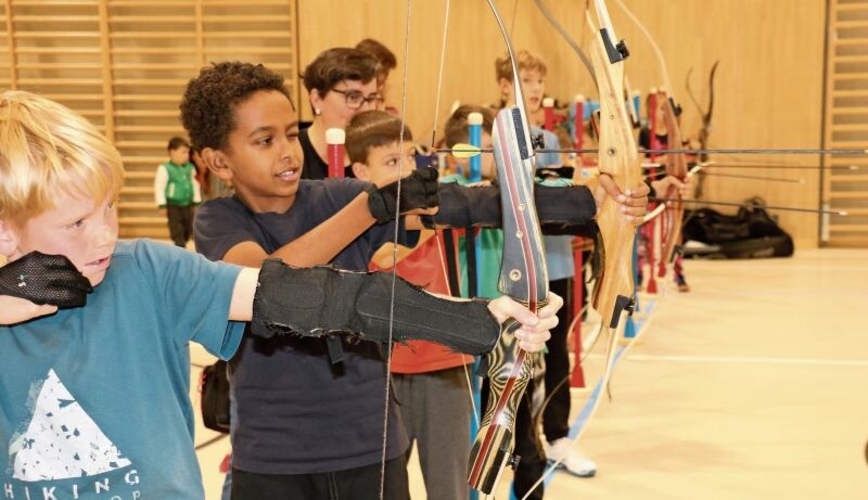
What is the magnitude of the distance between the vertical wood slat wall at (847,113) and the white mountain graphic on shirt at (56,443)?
24.2 feet

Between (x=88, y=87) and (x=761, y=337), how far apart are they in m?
6.01

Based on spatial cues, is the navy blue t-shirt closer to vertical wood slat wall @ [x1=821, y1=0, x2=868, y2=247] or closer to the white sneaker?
the white sneaker

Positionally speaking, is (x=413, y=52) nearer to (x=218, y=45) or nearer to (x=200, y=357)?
(x=218, y=45)

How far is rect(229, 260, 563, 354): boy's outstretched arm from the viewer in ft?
2.92

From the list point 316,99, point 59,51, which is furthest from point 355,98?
point 59,51

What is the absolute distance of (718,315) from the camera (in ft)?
16.4

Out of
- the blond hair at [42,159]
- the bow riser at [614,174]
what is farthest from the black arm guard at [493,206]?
the blond hair at [42,159]

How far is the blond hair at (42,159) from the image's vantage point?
0.86 m

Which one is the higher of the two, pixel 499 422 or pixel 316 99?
pixel 316 99

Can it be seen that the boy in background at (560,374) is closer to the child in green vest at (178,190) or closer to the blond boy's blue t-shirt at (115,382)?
the blond boy's blue t-shirt at (115,382)

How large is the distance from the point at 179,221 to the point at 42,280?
6.32 m

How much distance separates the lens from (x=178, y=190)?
6.91 m

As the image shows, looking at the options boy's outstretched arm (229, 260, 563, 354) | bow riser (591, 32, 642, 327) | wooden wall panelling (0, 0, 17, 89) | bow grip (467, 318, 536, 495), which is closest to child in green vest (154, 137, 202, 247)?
wooden wall panelling (0, 0, 17, 89)

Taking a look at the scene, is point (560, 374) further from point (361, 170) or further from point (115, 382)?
point (115, 382)
